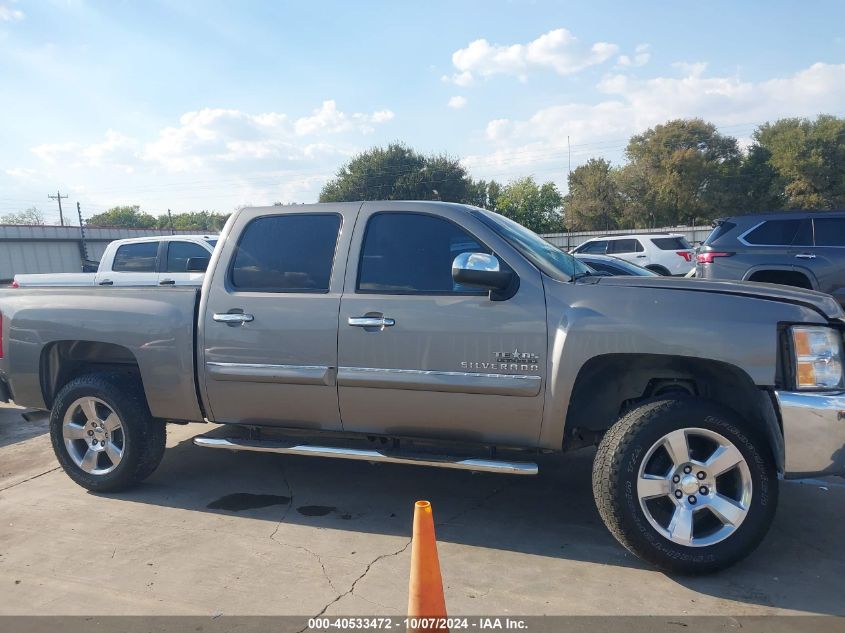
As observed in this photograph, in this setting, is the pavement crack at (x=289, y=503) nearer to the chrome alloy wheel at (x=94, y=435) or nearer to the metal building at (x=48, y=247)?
the chrome alloy wheel at (x=94, y=435)

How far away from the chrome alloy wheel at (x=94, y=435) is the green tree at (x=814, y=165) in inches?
1956

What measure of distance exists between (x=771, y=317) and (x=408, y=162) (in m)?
46.5

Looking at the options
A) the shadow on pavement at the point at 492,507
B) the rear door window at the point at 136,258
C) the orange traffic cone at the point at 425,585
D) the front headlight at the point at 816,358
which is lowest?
the shadow on pavement at the point at 492,507

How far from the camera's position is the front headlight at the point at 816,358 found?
3227 mm

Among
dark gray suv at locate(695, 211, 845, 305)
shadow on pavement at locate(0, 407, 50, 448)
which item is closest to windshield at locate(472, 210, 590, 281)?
shadow on pavement at locate(0, 407, 50, 448)

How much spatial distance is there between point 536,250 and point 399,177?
44.9 m

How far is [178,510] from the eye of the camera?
4.42m

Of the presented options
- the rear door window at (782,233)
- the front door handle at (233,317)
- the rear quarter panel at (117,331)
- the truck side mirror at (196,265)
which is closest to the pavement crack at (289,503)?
the rear quarter panel at (117,331)

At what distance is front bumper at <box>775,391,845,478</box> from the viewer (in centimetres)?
310

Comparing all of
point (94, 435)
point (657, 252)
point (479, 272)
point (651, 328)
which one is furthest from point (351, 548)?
point (657, 252)

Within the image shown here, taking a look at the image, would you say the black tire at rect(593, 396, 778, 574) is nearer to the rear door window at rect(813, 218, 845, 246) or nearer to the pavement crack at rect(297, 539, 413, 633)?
the pavement crack at rect(297, 539, 413, 633)

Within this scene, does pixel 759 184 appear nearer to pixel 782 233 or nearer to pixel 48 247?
pixel 782 233

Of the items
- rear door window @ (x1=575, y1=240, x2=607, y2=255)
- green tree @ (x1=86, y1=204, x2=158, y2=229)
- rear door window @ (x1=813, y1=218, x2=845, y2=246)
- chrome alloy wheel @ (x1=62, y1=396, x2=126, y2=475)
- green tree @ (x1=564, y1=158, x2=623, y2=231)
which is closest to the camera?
chrome alloy wheel @ (x1=62, y1=396, x2=126, y2=475)

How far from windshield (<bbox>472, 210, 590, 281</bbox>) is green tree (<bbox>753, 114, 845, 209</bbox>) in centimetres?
4794
